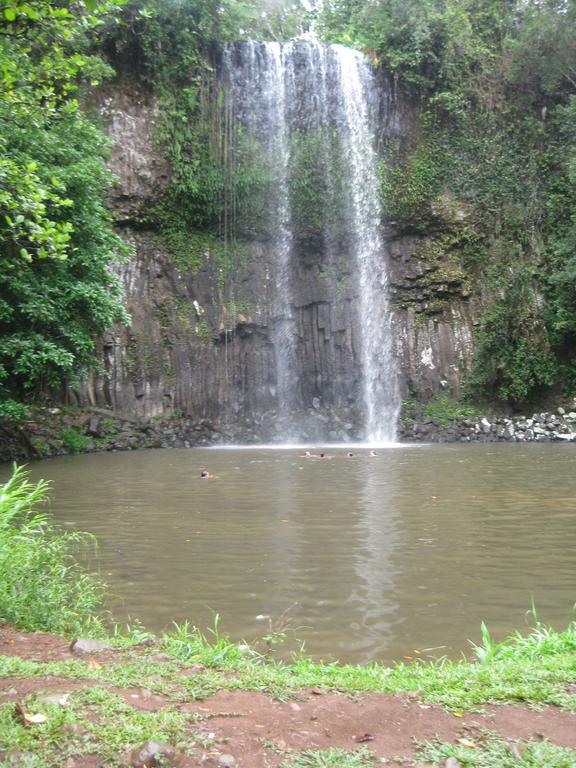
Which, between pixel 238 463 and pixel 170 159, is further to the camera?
pixel 170 159

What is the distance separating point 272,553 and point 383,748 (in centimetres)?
392

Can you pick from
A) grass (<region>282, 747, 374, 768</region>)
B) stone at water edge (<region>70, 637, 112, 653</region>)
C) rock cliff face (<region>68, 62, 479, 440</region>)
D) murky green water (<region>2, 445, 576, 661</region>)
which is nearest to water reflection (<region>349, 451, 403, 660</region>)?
murky green water (<region>2, 445, 576, 661</region>)

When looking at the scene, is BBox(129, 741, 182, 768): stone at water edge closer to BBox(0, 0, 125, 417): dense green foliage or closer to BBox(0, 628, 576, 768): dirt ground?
BBox(0, 628, 576, 768): dirt ground

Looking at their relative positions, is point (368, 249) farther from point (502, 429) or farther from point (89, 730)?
point (89, 730)

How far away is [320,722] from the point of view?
2.77m

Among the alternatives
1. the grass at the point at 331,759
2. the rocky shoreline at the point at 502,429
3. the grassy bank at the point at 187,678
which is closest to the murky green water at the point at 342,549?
the grassy bank at the point at 187,678

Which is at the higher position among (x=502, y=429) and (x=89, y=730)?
(x=502, y=429)

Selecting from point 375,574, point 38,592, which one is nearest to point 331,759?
point 38,592

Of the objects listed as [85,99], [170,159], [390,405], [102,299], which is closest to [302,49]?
[170,159]

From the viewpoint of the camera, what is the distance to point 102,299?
14.2m

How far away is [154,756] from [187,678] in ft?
2.74

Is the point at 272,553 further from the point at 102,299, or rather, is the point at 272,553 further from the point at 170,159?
the point at 170,159

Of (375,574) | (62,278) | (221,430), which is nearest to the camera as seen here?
(375,574)

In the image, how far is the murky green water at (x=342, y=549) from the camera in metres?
4.74
